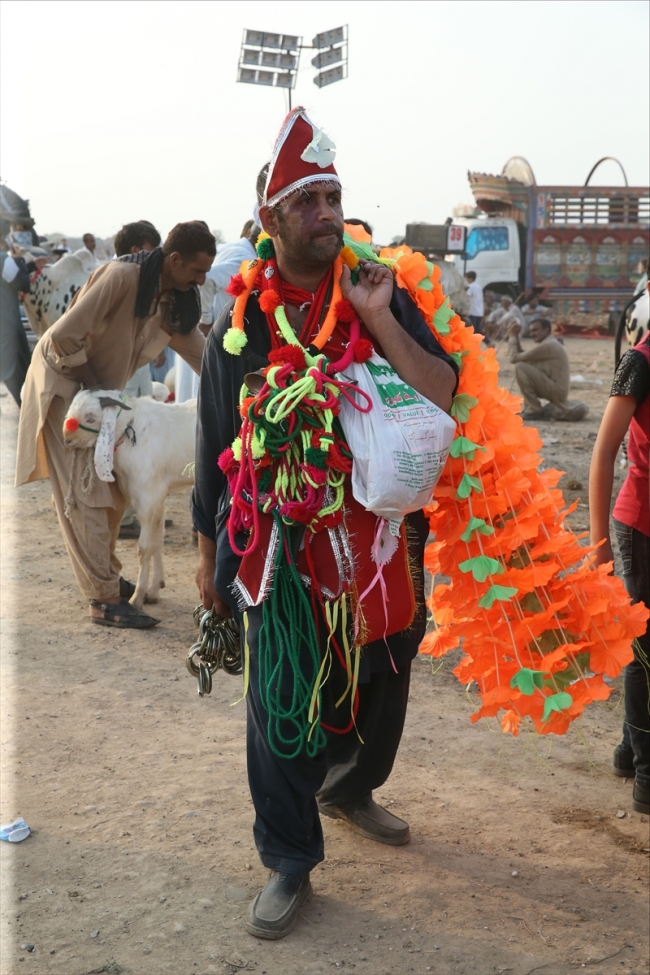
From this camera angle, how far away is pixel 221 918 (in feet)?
10.0

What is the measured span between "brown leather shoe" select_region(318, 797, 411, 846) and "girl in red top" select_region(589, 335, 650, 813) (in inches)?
38.5

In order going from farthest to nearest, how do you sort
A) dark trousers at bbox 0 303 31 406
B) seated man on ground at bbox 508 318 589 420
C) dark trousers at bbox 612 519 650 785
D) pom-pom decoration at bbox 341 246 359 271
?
seated man on ground at bbox 508 318 589 420 < dark trousers at bbox 0 303 31 406 < dark trousers at bbox 612 519 650 785 < pom-pom decoration at bbox 341 246 359 271

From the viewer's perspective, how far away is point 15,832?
3447mm

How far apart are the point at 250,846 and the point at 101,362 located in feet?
10.3

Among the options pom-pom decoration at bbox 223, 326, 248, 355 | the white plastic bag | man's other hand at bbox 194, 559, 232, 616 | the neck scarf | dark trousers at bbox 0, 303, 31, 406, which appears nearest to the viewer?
the white plastic bag

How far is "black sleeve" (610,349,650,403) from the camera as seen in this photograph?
342cm

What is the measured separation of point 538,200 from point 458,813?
2423cm

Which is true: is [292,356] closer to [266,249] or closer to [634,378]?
[266,249]

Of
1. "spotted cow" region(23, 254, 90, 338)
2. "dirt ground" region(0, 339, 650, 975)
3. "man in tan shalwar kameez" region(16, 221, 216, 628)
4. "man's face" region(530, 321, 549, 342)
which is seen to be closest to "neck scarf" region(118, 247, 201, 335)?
"man in tan shalwar kameez" region(16, 221, 216, 628)

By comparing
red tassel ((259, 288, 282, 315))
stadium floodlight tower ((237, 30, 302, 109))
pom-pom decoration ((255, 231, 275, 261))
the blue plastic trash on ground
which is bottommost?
the blue plastic trash on ground

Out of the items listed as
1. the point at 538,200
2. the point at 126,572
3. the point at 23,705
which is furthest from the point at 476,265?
the point at 23,705

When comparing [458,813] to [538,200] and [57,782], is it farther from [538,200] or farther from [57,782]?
[538,200]

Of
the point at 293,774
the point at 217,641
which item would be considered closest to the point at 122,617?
the point at 217,641

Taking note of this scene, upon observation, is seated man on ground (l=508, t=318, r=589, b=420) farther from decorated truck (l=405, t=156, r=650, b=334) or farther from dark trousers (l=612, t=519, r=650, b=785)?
A: decorated truck (l=405, t=156, r=650, b=334)
